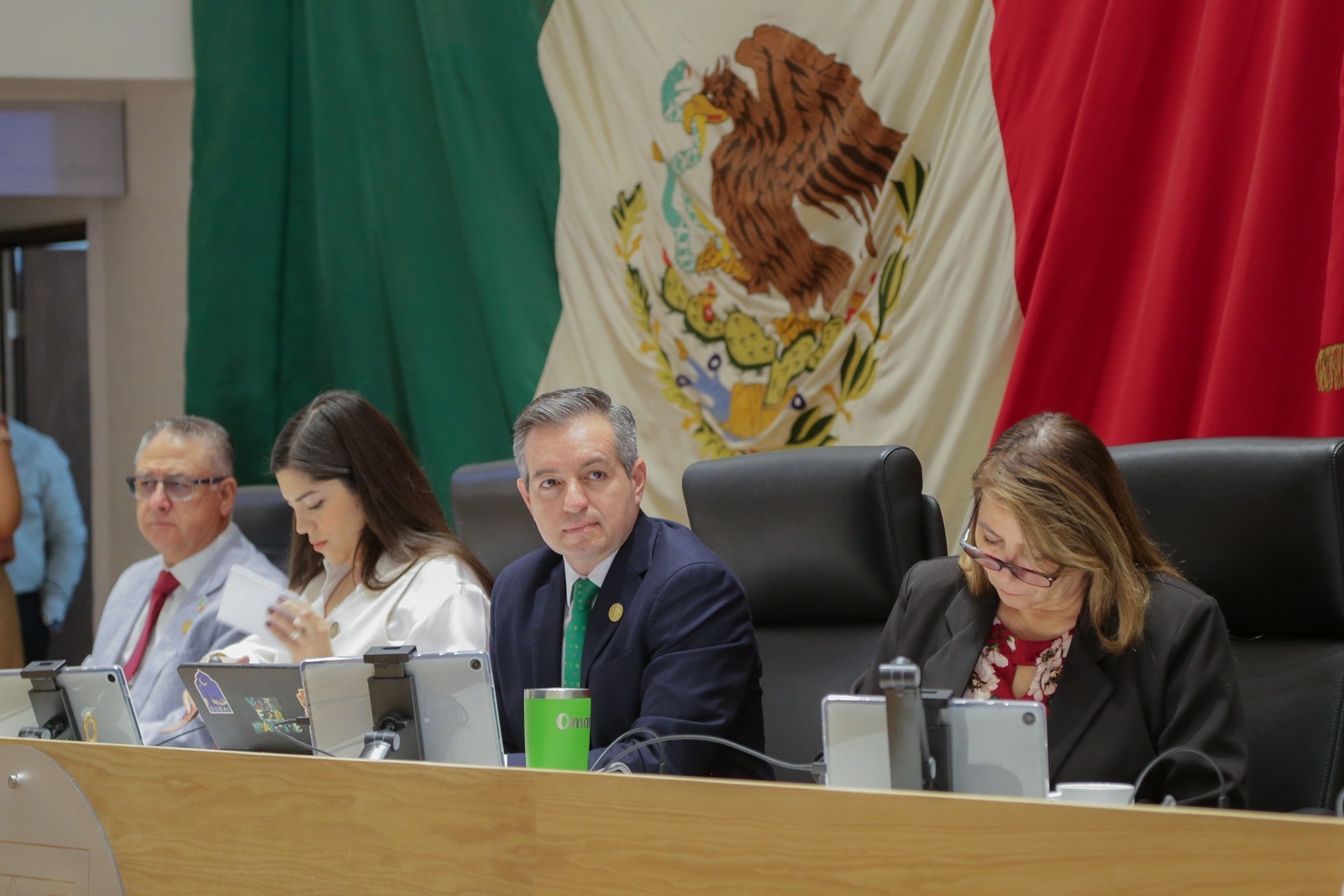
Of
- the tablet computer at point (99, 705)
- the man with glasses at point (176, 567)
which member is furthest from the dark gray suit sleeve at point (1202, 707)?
the man with glasses at point (176, 567)

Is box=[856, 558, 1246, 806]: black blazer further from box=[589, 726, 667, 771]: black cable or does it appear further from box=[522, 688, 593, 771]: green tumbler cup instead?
box=[522, 688, 593, 771]: green tumbler cup

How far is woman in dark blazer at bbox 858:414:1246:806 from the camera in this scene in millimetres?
1707

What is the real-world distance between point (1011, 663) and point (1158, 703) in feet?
0.68

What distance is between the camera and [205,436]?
3182 mm

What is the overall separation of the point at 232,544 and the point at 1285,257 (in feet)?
7.29

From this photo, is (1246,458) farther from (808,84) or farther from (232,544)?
(232,544)

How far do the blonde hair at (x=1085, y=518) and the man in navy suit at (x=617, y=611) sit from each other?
452mm

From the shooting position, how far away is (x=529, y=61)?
3.65 m

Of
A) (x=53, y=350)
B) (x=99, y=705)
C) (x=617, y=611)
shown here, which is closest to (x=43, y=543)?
(x=53, y=350)

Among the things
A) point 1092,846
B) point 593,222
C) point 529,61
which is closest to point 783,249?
point 593,222

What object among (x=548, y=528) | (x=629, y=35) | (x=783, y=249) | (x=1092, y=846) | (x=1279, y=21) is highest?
(x=629, y=35)

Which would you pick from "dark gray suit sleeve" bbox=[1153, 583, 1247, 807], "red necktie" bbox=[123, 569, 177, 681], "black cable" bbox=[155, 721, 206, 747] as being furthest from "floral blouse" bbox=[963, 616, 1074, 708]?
"red necktie" bbox=[123, 569, 177, 681]

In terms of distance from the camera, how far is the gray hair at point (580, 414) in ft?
6.84

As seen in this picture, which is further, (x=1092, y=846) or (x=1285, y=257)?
(x=1285, y=257)
